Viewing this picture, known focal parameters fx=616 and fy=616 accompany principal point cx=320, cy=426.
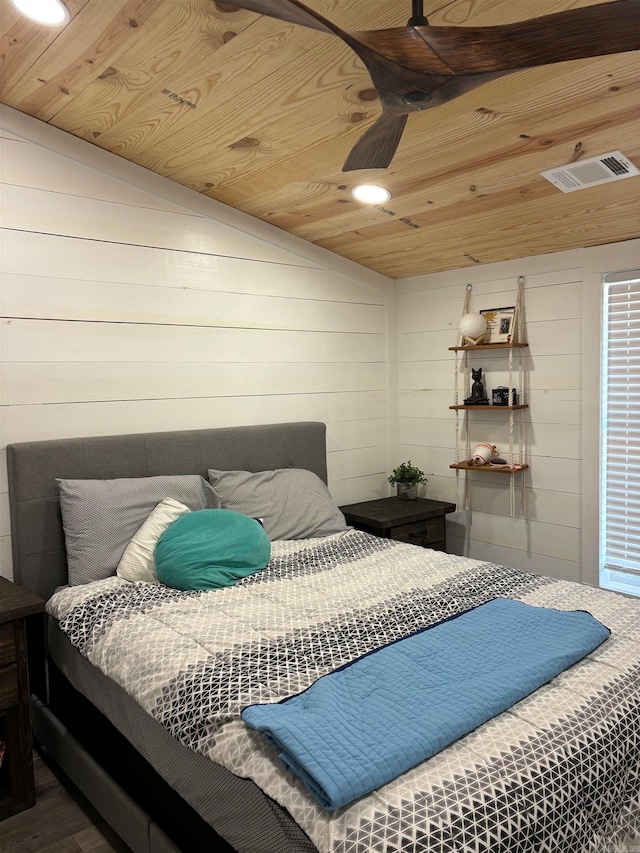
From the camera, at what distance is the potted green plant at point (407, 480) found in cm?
395

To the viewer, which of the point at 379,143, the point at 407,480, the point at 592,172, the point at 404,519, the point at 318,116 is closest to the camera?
the point at 379,143

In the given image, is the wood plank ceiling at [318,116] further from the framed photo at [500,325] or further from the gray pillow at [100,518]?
the gray pillow at [100,518]

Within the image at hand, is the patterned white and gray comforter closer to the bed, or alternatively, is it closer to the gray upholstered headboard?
the bed

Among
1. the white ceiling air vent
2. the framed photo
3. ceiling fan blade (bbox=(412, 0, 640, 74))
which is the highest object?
the white ceiling air vent

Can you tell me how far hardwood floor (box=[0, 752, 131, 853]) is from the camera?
6.33 feet

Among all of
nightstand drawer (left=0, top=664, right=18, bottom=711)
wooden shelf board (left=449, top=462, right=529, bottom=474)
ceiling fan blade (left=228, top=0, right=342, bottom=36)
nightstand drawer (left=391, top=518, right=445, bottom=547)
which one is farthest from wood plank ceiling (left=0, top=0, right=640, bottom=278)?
nightstand drawer (left=0, top=664, right=18, bottom=711)

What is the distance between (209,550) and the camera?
2.43 meters

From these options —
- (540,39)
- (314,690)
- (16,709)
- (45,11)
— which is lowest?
(16,709)

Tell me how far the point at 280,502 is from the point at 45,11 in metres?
2.14

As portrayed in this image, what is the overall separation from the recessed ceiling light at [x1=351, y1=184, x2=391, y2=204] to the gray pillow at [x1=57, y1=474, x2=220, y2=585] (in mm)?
1647

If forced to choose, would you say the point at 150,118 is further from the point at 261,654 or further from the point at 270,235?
the point at 261,654

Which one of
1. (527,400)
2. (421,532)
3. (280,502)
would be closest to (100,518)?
(280,502)

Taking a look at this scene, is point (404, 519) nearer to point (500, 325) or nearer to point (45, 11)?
point (500, 325)

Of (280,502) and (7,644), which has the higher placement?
(280,502)
